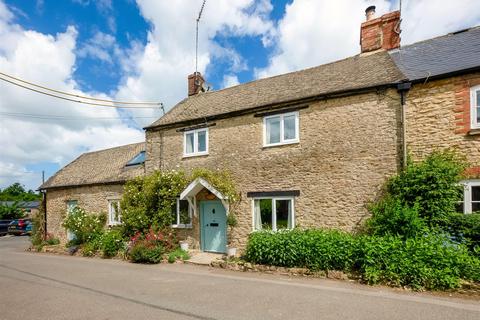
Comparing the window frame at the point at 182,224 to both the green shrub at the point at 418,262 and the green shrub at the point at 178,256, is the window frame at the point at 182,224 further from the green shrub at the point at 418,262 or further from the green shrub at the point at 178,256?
the green shrub at the point at 418,262

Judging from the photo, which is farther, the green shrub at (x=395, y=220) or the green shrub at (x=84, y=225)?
the green shrub at (x=84, y=225)

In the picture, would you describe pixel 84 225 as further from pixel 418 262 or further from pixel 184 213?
pixel 418 262

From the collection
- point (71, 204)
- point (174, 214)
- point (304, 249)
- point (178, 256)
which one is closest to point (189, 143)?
point (174, 214)

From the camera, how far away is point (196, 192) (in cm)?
1309

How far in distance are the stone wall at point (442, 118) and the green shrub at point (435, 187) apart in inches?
15.1

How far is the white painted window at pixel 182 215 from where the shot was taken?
13.4 metres

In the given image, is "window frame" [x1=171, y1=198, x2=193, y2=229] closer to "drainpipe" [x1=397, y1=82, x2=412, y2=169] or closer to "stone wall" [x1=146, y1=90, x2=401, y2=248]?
"stone wall" [x1=146, y1=90, x2=401, y2=248]

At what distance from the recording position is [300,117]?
11.4 m

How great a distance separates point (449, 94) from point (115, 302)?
37.1ft

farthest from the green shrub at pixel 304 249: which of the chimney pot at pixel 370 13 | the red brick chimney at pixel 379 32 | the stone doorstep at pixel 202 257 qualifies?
the chimney pot at pixel 370 13

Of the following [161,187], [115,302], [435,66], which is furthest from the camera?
[161,187]

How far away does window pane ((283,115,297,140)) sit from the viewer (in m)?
11.6

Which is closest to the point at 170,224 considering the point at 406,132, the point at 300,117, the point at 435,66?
the point at 300,117

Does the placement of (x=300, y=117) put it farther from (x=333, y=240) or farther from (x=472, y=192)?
(x=472, y=192)
